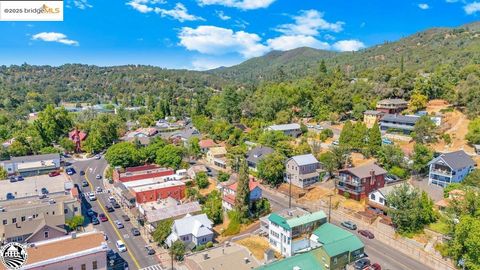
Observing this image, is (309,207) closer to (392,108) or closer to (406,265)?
(406,265)

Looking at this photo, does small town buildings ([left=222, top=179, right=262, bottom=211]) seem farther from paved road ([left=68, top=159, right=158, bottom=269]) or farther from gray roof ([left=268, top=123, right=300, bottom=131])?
gray roof ([left=268, top=123, right=300, bottom=131])

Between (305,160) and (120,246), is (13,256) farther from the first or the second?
(305,160)

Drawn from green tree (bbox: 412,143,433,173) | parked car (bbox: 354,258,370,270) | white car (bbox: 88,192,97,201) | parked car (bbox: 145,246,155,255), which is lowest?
parked car (bbox: 145,246,155,255)

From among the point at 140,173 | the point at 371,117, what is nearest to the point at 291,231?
the point at 140,173

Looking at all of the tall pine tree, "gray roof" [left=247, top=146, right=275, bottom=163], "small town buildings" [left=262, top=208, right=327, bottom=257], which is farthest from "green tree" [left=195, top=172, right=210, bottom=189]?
"small town buildings" [left=262, top=208, right=327, bottom=257]

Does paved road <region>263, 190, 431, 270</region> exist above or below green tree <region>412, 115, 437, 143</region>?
below

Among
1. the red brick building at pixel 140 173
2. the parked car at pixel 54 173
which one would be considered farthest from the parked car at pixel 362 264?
the parked car at pixel 54 173

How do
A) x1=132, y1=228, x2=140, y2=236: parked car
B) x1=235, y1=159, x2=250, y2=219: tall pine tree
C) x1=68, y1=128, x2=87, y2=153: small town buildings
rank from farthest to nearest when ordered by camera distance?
x1=68, y1=128, x2=87, y2=153: small town buildings → x1=235, y1=159, x2=250, y2=219: tall pine tree → x1=132, y1=228, x2=140, y2=236: parked car
